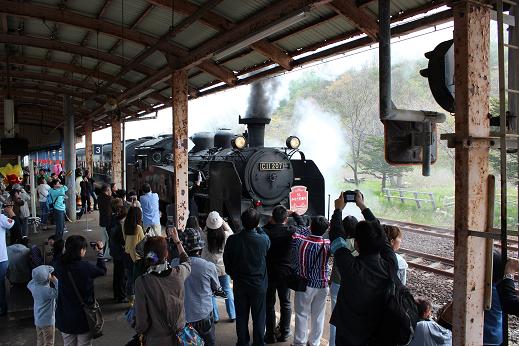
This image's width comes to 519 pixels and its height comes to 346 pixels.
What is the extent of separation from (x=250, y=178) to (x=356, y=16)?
4.36m

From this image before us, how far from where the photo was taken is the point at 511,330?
5145mm

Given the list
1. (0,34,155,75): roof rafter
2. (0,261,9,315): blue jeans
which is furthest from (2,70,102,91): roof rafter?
(0,261,9,315): blue jeans

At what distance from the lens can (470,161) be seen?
106 inches

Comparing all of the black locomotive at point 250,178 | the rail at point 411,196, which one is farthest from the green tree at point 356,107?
the black locomotive at point 250,178

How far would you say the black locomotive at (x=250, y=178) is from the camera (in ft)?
26.5

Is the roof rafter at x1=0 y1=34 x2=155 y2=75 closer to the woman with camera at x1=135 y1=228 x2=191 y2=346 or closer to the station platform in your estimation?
the station platform

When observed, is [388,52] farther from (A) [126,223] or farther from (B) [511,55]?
(A) [126,223]

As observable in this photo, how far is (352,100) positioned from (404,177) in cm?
625

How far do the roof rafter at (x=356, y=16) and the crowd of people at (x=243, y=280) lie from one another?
7.28 feet

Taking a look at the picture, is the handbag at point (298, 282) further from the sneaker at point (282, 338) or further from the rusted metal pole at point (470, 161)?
the rusted metal pole at point (470, 161)

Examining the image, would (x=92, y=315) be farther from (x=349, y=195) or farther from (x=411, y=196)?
(x=411, y=196)

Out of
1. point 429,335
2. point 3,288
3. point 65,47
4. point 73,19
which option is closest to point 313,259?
point 429,335

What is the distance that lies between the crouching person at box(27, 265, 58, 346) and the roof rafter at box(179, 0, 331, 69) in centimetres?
339

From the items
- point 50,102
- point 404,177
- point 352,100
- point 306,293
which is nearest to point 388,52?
point 306,293
